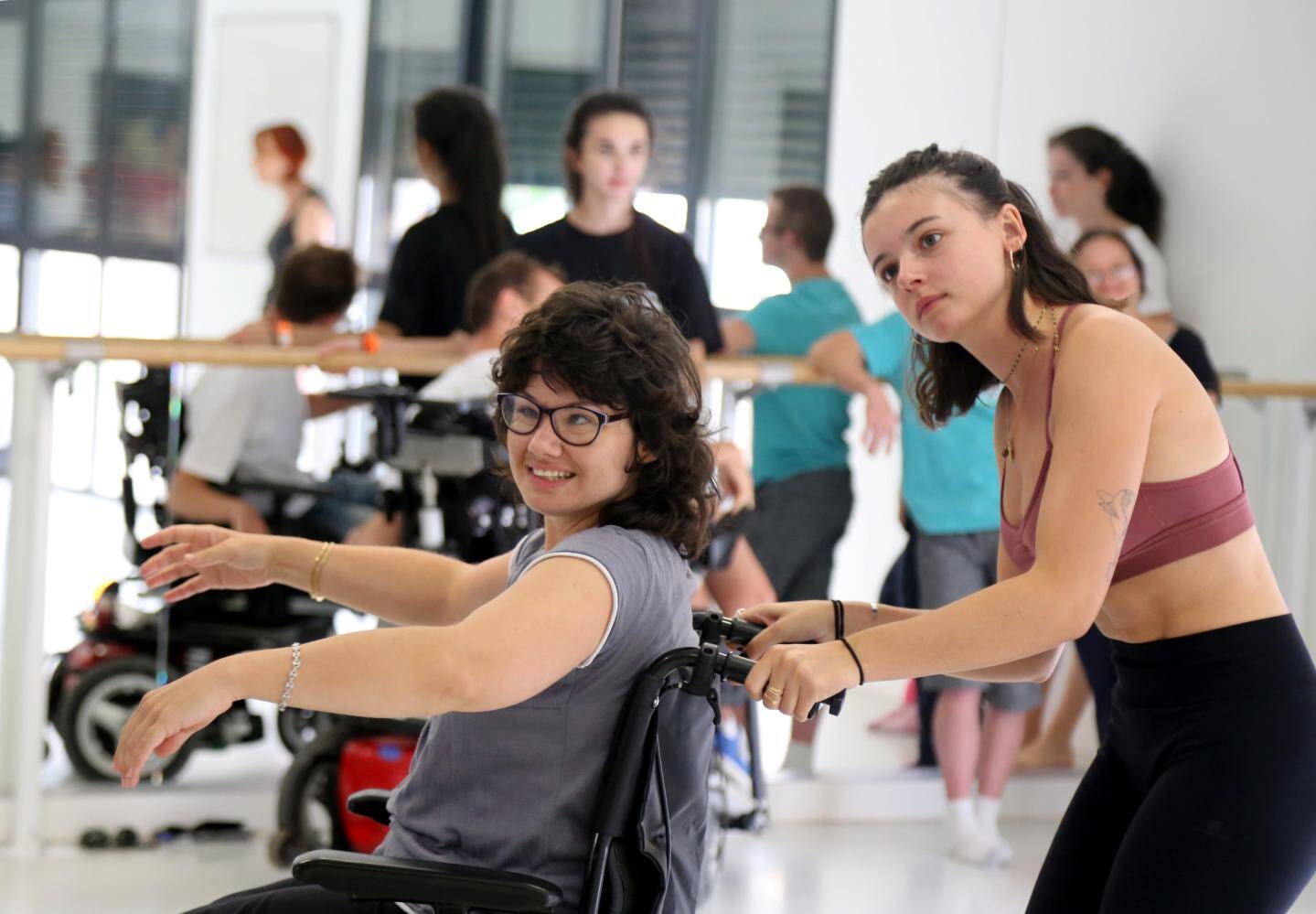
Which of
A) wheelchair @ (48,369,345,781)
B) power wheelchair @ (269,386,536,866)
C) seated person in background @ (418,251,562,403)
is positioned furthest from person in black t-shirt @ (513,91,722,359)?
wheelchair @ (48,369,345,781)

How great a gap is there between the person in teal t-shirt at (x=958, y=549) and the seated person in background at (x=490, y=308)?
73cm

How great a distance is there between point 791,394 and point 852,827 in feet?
3.56

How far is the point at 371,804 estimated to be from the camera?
1737mm

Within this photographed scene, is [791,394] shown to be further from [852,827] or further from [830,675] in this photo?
[830,675]

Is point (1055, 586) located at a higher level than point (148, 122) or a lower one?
lower

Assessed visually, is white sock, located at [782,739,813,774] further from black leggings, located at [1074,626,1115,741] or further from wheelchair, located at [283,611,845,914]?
wheelchair, located at [283,611,845,914]

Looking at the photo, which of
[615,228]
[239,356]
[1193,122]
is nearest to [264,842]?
[239,356]

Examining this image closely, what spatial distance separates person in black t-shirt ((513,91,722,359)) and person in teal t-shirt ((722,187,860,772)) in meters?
0.35

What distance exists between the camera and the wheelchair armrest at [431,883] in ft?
4.66

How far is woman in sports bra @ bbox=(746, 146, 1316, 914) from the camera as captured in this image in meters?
1.46

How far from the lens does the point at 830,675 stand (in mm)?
1414

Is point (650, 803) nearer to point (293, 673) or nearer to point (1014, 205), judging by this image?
point (293, 673)

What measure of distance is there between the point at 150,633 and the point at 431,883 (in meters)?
2.38

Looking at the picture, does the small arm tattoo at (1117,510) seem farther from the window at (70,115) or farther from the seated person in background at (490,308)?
the window at (70,115)
